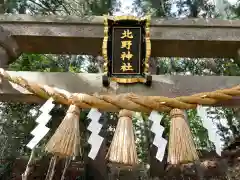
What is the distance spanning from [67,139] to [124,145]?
23 centimetres

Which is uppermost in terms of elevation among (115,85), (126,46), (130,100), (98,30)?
(98,30)

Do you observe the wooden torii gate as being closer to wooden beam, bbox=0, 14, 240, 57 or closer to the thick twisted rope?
wooden beam, bbox=0, 14, 240, 57

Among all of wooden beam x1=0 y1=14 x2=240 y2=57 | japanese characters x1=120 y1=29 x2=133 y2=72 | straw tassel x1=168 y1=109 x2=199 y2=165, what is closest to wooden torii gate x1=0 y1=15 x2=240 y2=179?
wooden beam x1=0 y1=14 x2=240 y2=57

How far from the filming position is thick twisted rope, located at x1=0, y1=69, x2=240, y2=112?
1.30 m

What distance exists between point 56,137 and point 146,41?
2.30 ft

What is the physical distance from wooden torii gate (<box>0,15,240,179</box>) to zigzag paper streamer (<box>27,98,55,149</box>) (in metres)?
0.19

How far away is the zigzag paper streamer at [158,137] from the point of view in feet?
4.31

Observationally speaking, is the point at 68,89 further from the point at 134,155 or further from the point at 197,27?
the point at 197,27

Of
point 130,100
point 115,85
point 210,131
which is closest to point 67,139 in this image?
point 130,100

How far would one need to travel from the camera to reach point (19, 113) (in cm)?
508

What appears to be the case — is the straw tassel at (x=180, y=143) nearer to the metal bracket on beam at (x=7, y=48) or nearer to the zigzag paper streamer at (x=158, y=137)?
the zigzag paper streamer at (x=158, y=137)

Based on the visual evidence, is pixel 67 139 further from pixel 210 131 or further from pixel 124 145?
pixel 210 131

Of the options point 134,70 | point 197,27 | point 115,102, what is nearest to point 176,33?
point 197,27

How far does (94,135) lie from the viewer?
4.31 ft
